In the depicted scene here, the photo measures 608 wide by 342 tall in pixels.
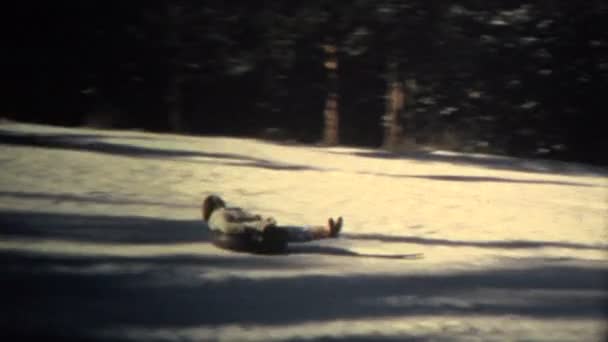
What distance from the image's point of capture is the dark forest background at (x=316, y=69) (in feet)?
52.5

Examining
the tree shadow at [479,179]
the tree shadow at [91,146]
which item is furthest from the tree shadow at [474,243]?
the tree shadow at [91,146]

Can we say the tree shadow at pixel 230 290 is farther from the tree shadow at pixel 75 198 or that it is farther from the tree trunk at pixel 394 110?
the tree trunk at pixel 394 110

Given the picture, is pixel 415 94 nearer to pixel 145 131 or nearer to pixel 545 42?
pixel 545 42

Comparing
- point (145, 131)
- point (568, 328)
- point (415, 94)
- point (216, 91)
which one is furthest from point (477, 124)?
point (568, 328)

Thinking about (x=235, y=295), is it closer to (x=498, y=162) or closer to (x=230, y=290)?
(x=230, y=290)

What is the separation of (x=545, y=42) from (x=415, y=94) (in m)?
2.61

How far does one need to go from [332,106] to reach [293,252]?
9675 mm

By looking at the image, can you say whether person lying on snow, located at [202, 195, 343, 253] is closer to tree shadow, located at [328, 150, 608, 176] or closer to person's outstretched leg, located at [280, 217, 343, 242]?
person's outstretched leg, located at [280, 217, 343, 242]

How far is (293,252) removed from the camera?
760cm

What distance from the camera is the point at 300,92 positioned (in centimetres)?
1719

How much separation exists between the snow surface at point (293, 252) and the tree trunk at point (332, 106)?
116 inches

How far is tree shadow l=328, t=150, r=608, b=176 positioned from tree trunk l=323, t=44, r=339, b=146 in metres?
1.21

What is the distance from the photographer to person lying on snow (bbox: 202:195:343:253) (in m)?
7.21

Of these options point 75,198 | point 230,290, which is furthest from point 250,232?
point 75,198
